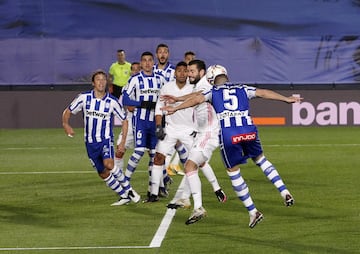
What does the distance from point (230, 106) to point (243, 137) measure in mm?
422

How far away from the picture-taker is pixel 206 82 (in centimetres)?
1600

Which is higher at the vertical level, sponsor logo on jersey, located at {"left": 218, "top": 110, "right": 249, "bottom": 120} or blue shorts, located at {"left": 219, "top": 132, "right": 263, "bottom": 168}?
sponsor logo on jersey, located at {"left": 218, "top": 110, "right": 249, "bottom": 120}

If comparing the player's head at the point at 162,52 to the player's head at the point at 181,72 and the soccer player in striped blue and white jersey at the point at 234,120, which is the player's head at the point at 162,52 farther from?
the soccer player in striped blue and white jersey at the point at 234,120

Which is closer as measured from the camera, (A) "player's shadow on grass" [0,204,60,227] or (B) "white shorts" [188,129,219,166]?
(A) "player's shadow on grass" [0,204,60,227]

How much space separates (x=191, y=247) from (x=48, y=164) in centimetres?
1093

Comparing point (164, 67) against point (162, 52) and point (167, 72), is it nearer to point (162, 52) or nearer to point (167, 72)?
point (167, 72)

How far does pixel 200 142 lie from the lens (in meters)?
15.3

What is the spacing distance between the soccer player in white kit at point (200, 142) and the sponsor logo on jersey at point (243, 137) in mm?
920

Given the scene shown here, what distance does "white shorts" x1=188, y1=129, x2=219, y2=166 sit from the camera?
15.1m

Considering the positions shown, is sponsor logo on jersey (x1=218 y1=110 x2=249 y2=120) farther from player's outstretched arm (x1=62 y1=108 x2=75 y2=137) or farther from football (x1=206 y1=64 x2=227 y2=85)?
player's outstretched arm (x1=62 y1=108 x2=75 y2=137)

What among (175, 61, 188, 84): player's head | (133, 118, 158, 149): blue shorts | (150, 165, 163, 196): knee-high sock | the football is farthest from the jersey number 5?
(133, 118, 158, 149): blue shorts

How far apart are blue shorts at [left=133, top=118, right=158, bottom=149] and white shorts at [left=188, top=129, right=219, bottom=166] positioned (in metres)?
1.89

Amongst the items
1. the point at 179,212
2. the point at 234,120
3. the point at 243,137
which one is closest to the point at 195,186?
the point at 179,212

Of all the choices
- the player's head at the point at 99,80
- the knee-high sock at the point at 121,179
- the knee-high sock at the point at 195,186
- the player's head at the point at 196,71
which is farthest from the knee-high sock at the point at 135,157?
the knee-high sock at the point at 195,186
